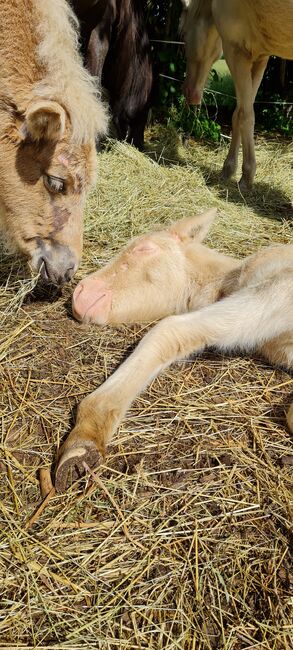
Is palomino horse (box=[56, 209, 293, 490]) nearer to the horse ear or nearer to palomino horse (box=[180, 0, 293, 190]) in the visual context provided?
the horse ear

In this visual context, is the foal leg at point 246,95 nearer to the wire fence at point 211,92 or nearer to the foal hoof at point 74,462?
the wire fence at point 211,92

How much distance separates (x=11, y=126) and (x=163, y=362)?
1630mm

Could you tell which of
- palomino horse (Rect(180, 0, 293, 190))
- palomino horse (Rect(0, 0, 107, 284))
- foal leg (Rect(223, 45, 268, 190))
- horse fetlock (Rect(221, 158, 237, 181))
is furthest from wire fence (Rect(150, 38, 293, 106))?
palomino horse (Rect(0, 0, 107, 284))

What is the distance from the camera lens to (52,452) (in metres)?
2.81

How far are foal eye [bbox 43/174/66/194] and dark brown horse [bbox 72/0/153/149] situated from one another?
12.0 ft

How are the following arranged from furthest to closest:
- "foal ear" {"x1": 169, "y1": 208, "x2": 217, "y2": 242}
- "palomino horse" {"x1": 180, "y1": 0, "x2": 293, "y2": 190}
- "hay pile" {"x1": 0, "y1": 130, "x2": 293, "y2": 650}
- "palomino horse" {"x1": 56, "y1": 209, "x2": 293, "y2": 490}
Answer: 1. "palomino horse" {"x1": 180, "y1": 0, "x2": 293, "y2": 190}
2. "foal ear" {"x1": 169, "y1": 208, "x2": 217, "y2": 242}
3. "palomino horse" {"x1": 56, "y1": 209, "x2": 293, "y2": 490}
4. "hay pile" {"x1": 0, "y1": 130, "x2": 293, "y2": 650}

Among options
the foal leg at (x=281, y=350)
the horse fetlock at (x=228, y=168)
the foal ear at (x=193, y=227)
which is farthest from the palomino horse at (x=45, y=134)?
the horse fetlock at (x=228, y=168)

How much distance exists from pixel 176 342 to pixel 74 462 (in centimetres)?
103

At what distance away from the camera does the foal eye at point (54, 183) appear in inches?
152

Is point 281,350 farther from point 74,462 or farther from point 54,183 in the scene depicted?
point 54,183

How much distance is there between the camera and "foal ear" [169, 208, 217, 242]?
4277 mm

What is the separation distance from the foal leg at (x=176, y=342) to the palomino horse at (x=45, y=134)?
0.90m

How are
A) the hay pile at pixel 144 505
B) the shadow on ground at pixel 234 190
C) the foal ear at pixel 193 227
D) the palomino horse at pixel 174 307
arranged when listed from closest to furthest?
1. the hay pile at pixel 144 505
2. the palomino horse at pixel 174 307
3. the foal ear at pixel 193 227
4. the shadow on ground at pixel 234 190

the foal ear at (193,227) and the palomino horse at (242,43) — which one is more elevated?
the palomino horse at (242,43)
